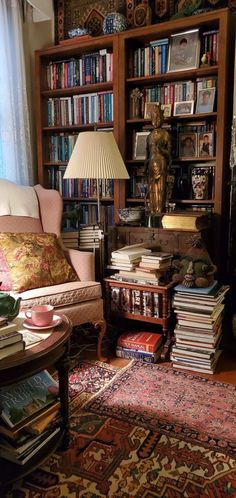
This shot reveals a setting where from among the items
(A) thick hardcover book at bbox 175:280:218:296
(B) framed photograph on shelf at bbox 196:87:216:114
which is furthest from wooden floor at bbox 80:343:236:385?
(B) framed photograph on shelf at bbox 196:87:216:114

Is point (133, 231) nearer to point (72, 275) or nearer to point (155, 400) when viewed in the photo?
point (72, 275)

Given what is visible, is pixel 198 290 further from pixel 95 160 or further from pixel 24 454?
pixel 24 454

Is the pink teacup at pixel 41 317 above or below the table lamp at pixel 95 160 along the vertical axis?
below

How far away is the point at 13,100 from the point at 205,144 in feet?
4.60

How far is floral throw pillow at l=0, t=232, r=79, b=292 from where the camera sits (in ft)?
7.04

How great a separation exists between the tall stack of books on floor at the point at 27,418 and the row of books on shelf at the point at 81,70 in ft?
7.41

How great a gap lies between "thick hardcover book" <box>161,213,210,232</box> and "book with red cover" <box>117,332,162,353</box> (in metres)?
0.67

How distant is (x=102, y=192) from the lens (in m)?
3.03

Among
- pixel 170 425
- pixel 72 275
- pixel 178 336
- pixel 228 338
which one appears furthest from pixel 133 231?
pixel 170 425

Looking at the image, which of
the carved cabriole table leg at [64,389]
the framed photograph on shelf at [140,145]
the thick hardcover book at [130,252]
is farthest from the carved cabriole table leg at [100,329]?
the framed photograph on shelf at [140,145]

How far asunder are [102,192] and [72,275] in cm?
93

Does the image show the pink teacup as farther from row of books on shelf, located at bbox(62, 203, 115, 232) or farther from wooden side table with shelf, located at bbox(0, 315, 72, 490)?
row of books on shelf, located at bbox(62, 203, 115, 232)

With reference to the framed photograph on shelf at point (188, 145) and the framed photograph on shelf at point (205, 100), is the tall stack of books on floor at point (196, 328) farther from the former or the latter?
the framed photograph on shelf at point (205, 100)

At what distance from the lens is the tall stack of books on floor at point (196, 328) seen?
6.89 feet
